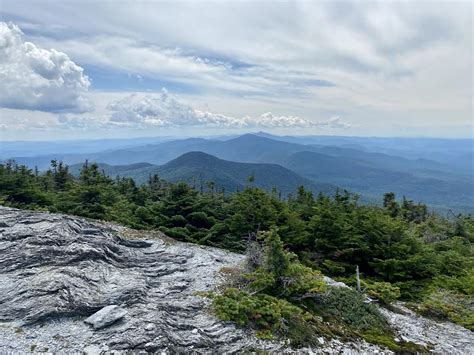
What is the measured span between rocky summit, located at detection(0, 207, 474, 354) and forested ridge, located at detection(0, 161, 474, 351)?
3.02 feet

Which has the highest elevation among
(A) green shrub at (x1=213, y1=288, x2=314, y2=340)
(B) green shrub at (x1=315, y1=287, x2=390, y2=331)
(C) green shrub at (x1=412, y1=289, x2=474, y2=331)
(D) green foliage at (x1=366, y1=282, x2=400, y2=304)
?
(A) green shrub at (x1=213, y1=288, x2=314, y2=340)

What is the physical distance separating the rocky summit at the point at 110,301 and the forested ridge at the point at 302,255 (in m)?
0.92

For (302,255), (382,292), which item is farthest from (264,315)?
(302,255)

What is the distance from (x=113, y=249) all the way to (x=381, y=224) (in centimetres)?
1834

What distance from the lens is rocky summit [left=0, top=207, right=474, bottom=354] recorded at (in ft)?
32.9

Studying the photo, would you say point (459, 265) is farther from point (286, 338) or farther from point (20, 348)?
point (20, 348)

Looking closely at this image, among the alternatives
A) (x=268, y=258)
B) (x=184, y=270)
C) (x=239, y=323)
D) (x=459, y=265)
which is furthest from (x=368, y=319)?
(x=459, y=265)

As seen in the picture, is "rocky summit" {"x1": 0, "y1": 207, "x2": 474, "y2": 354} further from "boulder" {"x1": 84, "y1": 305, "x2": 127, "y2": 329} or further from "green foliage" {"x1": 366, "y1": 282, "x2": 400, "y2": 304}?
"green foliage" {"x1": 366, "y1": 282, "x2": 400, "y2": 304}

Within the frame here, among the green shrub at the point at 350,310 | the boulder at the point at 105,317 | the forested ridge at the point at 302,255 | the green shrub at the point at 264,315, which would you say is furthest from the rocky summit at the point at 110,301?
the green shrub at the point at 350,310

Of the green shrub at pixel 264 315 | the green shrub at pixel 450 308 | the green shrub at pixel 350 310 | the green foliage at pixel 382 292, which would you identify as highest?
the green shrub at pixel 264 315

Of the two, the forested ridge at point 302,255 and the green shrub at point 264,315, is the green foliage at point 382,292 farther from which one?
the green shrub at point 264,315

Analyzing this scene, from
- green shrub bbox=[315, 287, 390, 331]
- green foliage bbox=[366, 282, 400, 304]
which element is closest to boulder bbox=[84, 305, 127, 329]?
green shrub bbox=[315, 287, 390, 331]

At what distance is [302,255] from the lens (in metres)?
24.4

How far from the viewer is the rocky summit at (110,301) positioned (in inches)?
395
